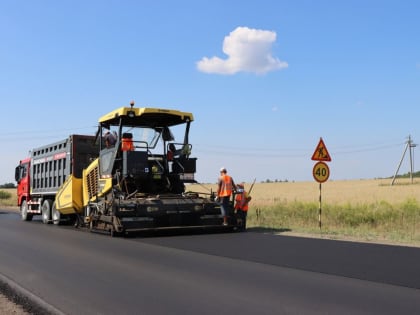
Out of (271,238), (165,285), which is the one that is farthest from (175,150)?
(165,285)

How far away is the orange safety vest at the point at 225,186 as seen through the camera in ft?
45.4

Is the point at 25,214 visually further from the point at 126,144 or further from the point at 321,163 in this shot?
the point at 321,163

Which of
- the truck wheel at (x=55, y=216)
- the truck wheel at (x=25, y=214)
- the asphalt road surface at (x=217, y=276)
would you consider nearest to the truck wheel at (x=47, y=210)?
the truck wheel at (x=55, y=216)

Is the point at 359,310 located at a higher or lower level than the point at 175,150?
lower

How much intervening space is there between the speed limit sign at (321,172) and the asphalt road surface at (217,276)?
3.50 m

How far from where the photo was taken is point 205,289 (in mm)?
6508

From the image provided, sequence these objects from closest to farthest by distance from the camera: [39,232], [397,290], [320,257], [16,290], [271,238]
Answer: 1. [397,290]
2. [16,290]
3. [320,257]
4. [271,238]
5. [39,232]

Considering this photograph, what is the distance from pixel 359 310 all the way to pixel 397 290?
114 cm

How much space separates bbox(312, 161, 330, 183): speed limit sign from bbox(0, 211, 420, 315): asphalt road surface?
3500mm

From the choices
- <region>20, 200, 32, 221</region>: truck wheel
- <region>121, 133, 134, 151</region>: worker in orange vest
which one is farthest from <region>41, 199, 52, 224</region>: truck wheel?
<region>121, 133, 134, 151</region>: worker in orange vest

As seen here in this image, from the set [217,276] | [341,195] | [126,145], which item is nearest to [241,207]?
[126,145]

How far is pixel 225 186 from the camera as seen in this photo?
13.9 m

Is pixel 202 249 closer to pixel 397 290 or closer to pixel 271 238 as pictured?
pixel 271 238

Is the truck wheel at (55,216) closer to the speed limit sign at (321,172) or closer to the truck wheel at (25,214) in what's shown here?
the truck wheel at (25,214)
